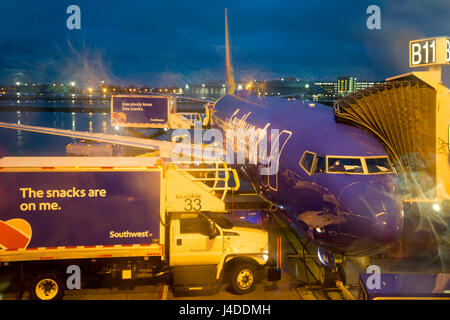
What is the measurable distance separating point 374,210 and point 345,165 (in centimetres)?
163

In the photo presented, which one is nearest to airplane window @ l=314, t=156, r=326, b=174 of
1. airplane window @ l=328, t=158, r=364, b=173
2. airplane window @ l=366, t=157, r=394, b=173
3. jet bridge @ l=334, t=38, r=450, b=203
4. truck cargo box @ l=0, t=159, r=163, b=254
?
airplane window @ l=328, t=158, r=364, b=173

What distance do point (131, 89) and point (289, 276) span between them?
19381 centimetres

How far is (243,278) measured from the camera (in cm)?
1088

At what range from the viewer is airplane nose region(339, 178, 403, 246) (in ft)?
29.6

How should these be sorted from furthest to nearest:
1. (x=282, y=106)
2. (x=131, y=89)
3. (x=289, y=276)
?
(x=131, y=89), (x=282, y=106), (x=289, y=276)

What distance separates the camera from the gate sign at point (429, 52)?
51.7 feet

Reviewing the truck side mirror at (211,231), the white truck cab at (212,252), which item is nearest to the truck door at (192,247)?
the white truck cab at (212,252)

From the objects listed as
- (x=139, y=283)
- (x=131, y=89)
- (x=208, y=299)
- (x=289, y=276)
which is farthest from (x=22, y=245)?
(x=131, y=89)

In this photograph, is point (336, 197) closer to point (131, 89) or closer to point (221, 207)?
point (221, 207)

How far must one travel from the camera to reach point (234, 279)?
10.8 meters

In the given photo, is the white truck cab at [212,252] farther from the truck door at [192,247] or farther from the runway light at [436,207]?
the runway light at [436,207]

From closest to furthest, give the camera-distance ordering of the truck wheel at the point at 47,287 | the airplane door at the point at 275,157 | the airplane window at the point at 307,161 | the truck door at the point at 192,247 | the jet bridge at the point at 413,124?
1. the truck wheel at the point at 47,287
2. the truck door at the point at 192,247
3. the airplane window at the point at 307,161
4. the airplane door at the point at 275,157
5. the jet bridge at the point at 413,124

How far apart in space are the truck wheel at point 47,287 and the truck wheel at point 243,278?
449cm

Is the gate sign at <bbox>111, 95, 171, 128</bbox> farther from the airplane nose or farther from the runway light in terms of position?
the airplane nose
